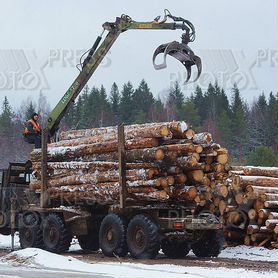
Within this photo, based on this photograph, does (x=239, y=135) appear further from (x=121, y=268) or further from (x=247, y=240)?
(x=121, y=268)

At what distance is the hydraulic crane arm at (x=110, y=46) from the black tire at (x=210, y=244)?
403cm

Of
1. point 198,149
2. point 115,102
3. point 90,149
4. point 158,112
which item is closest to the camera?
point 198,149

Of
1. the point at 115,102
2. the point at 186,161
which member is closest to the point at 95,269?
the point at 186,161

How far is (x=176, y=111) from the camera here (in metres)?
76.0

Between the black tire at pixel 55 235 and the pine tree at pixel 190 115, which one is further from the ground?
the pine tree at pixel 190 115

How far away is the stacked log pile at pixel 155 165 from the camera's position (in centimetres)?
1744

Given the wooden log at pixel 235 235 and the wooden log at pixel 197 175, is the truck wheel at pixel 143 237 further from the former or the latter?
the wooden log at pixel 235 235

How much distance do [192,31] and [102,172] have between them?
4297 millimetres

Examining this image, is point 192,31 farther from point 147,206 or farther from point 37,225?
point 37,225

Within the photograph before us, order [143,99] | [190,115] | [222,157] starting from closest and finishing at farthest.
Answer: [222,157]
[190,115]
[143,99]

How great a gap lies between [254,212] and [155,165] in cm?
415

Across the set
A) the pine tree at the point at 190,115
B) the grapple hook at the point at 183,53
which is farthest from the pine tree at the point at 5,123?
the grapple hook at the point at 183,53

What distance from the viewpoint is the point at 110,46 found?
20547 millimetres

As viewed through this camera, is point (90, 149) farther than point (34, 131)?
No
